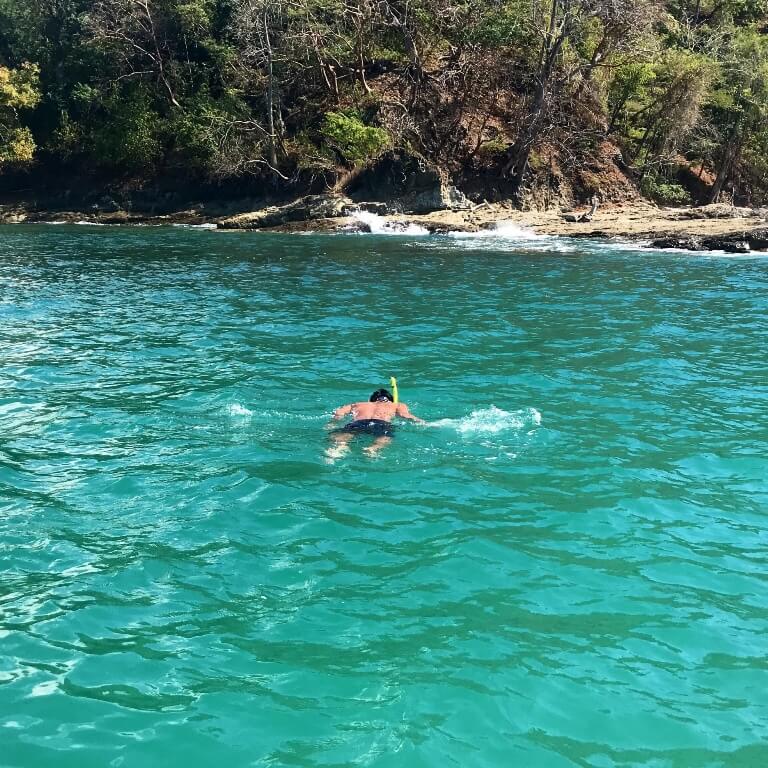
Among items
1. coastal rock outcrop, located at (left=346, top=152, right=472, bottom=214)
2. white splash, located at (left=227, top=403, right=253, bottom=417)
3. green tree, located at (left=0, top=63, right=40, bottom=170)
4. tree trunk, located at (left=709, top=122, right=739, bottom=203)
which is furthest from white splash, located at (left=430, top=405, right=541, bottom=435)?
green tree, located at (left=0, top=63, right=40, bottom=170)

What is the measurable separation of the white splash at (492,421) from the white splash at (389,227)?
95.5ft

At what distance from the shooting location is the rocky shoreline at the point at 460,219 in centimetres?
3422

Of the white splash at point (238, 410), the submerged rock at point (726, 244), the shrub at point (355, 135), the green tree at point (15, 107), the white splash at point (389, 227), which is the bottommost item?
the white splash at point (238, 410)

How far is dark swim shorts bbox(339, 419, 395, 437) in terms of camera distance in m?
10.1

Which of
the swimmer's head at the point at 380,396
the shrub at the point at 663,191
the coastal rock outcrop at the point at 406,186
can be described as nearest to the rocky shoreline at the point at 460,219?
the coastal rock outcrop at the point at 406,186

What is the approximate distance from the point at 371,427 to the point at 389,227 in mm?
31572

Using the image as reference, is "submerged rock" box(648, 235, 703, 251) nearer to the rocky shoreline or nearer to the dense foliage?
the rocky shoreline

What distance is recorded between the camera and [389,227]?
40.3 metres

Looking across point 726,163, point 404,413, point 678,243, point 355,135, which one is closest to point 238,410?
point 404,413

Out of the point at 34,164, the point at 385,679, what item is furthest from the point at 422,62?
the point at 385,679

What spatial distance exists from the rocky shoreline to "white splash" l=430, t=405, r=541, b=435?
24.0 meters

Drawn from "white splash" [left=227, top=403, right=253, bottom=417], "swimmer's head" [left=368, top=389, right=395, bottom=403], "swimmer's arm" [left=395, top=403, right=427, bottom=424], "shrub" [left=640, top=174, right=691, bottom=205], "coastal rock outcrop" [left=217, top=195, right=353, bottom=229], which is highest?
"shrub" [left=640, top=174, right=691, bottom=205]

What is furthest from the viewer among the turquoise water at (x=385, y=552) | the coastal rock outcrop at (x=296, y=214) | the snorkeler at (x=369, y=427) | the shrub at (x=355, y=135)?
the coastal rock outcrop at (x=296, y=214)

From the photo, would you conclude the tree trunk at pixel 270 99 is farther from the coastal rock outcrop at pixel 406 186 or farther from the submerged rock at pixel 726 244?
the submerged rock at pixel 726 244
